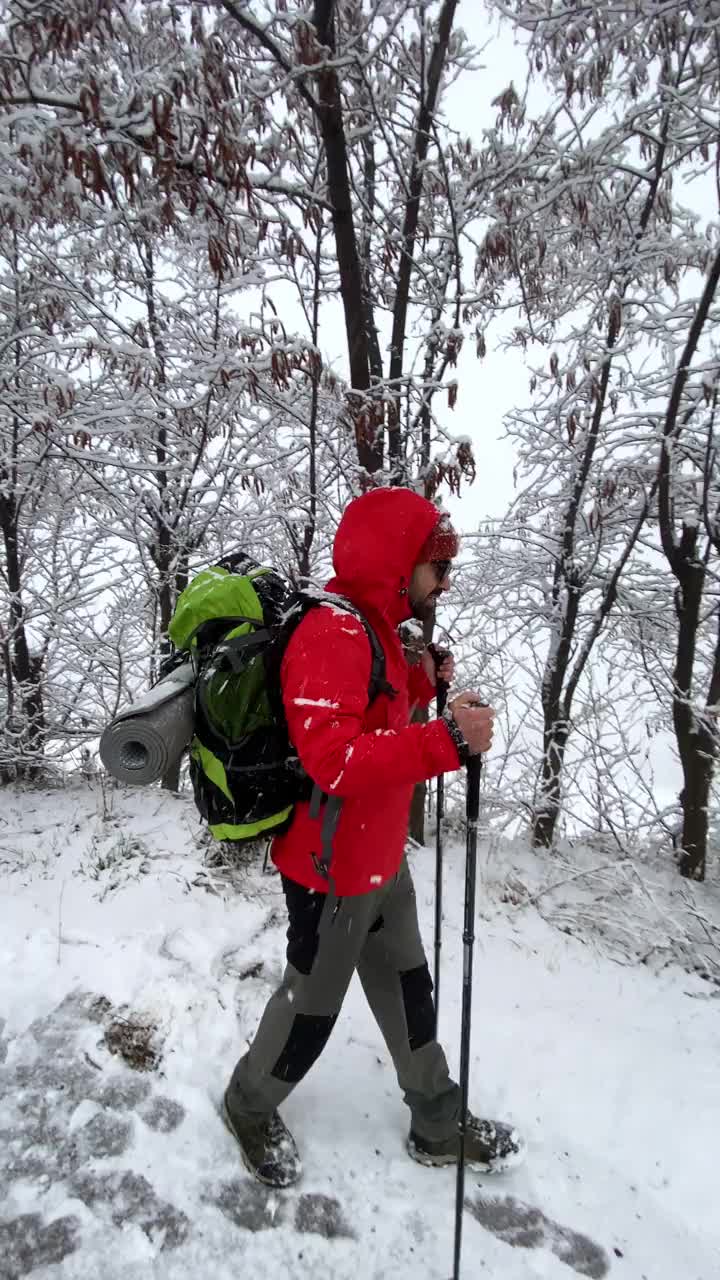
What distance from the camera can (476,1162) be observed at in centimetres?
249

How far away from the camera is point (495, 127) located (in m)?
4.24

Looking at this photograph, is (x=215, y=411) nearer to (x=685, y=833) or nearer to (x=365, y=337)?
(x=365, y=337)

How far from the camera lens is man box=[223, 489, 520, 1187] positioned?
1899 mm

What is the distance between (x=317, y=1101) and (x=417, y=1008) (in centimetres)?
73

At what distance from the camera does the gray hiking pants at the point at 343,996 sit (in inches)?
87.2

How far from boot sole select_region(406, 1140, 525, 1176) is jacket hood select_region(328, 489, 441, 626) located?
6.74ft

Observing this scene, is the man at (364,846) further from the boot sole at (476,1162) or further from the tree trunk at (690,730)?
the tree trunk at (690,730)

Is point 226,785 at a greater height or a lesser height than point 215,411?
lesser

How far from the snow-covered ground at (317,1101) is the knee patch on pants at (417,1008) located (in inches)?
19.5

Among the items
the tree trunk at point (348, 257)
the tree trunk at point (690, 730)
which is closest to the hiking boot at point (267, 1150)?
the tree trunk at point (348, 257)

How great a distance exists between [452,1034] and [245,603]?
8.08ft

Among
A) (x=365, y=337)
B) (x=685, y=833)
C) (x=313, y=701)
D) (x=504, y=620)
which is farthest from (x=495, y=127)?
(x=685, y=833)

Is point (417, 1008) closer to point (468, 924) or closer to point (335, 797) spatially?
point (468, 924)

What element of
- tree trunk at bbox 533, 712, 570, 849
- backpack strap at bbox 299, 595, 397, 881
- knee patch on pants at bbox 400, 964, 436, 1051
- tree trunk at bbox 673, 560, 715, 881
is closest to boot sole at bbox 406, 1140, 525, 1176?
knee patch on pants at bbox 400, 964, 436, 1051
